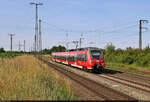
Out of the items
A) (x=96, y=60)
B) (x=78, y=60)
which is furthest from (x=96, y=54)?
(x=78, y=60)

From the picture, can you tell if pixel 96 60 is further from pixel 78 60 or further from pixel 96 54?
pixel 78 60

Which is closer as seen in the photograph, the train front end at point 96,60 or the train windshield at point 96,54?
the train front end at point 96,60

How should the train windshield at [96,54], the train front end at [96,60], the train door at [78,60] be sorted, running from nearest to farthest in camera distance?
the train front end at [96,60]
the train windshield at [96,54]
the train door at [78,60]

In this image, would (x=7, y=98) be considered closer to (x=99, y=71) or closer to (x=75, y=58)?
(x=99, y=71)

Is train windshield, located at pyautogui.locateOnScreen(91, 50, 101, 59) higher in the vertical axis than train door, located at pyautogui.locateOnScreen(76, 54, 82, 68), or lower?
Answer: higher

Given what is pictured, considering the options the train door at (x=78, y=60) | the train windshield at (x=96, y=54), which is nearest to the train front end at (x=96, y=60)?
the train windshield at (x=96, y=54)

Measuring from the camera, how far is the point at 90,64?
76.7 feet

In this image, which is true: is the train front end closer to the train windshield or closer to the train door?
the train windshield

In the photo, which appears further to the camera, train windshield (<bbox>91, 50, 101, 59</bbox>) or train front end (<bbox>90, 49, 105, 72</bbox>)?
train windshield (<bbox>91, 50, 101, 59</bbox>)

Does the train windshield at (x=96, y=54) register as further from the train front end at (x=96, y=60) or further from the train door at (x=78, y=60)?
the train door at (x=78, y=60)

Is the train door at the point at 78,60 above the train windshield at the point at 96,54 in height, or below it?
below

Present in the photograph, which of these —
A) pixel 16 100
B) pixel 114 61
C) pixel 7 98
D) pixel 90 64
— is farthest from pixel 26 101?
pixel 114 61

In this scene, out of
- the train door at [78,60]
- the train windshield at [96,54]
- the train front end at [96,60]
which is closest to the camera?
the train front end at [96,60]

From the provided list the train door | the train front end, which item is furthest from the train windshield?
the train door
